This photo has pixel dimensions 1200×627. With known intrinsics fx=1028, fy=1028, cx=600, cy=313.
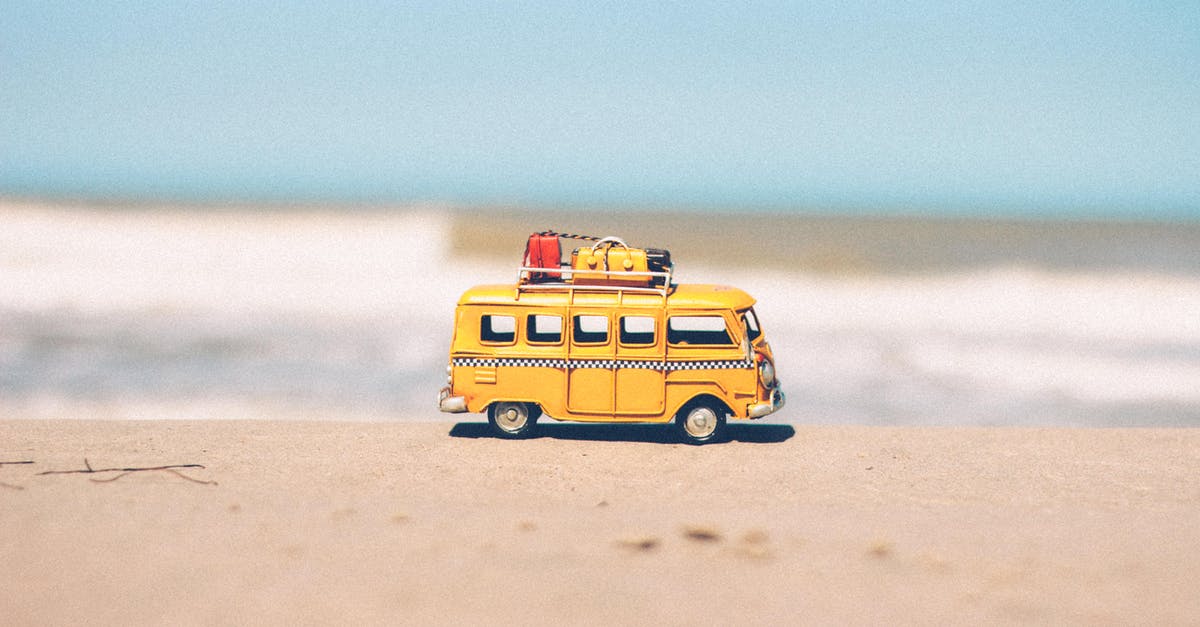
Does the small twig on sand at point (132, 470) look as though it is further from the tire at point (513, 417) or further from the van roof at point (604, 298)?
the van roof at point (604, 298)

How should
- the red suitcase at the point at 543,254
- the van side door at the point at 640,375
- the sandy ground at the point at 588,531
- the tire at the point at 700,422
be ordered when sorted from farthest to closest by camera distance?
the red suitcase at the point at 543,254
the tire at the point at 700,422
the van side door at the point at 640,375
the sandy ground at the point at 588,531

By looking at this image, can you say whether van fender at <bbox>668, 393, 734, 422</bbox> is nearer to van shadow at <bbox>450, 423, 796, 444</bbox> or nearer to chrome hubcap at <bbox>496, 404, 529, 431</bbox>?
van shadow at <bbox>450, 423, 796, 444</bbox>

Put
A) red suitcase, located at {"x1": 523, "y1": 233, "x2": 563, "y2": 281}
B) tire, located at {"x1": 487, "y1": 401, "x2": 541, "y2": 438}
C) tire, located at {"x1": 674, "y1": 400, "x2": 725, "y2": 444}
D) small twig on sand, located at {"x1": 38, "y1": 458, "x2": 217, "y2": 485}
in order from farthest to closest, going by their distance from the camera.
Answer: red suitcase, located at {"x1": 523, "y1": 233, "x2": 563, "y2": 281}
tire, located at {"x1": 487, "y1": 401, "x2": 541, "y2": 438}
tire, located at {"x1": 674, "y1": 400, "x2": 725, "y2": 444}
small twig on sand, located at {"x1": 38, "y1": 458, "x2": 217, "y2": 485}

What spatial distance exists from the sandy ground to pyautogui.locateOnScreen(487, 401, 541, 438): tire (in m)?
0.29

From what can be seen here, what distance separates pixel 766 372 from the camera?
→ 10734 millimetres

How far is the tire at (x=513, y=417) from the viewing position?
35.6 ft

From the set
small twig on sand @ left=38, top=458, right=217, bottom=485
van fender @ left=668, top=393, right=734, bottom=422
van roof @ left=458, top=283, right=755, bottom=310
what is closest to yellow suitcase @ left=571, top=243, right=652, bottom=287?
van roof @ left=458, top=283, right=755, bottom=310

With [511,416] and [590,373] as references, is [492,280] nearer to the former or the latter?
[511,416]

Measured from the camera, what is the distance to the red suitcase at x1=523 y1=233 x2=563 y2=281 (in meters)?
11.2

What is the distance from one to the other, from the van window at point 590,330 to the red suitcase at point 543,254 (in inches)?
23.4

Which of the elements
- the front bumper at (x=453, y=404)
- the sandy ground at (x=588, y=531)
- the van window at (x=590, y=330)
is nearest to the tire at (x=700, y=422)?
the sandy ground at (x=588, y=531)

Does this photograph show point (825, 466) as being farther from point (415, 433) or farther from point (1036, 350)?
point (1036, 350)

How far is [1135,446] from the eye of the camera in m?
10.6

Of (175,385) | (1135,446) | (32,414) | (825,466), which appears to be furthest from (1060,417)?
(32,414)
